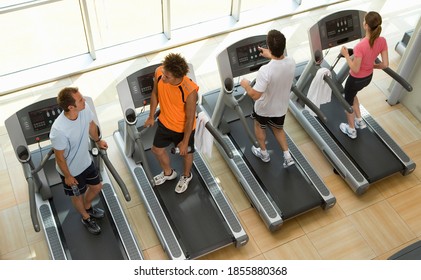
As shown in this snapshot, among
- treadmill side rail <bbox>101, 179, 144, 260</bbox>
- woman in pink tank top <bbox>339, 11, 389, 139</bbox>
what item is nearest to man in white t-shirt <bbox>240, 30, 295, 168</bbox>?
woman in pink tank top <bbox>339, 11, 389, 139</bbox>

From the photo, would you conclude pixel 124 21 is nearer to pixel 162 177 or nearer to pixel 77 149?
pixel 162 177

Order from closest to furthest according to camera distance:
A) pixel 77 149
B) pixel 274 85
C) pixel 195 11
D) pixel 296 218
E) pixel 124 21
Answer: pixel 77 149, pixel 274 85, pixel 296 218, pixel 124 21, pixel 195 11

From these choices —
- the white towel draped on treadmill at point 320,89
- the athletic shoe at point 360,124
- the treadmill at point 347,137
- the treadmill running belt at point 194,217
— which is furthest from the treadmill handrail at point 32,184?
the athletic shoe at point 360,124

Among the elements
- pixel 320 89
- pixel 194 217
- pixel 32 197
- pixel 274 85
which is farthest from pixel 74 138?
pixel 320 89

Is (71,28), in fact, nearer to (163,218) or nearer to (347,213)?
(163,218)

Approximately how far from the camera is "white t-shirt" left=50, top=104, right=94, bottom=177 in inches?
125

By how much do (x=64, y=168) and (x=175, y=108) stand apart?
0.90 m

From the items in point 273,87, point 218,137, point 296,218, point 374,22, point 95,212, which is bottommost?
point 296,218

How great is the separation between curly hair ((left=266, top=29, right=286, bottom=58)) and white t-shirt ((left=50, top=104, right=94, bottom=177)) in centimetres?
139

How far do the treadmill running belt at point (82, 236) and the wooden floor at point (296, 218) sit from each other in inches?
10.4

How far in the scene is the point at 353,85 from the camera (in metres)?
4.52

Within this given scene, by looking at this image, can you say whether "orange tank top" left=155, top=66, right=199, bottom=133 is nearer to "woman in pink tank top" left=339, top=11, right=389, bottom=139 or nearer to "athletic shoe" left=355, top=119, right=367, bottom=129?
"woman in pink tank top" left=339, top=11, right=389, bottom=139

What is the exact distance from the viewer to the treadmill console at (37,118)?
3.91 metres
